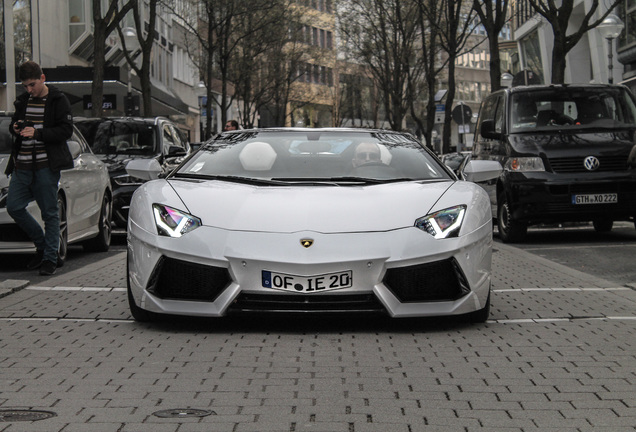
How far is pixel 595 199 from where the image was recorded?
14.1 m

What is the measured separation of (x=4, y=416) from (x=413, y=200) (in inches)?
119

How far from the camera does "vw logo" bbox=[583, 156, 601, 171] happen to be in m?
14.2

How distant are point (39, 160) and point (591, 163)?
24.4 ft

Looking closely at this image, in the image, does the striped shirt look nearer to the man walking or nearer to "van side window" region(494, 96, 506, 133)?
the man walking

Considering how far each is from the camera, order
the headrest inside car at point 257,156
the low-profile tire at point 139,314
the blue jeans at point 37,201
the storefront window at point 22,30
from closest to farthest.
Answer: the low-profile tire at point 139,314 → the headrest inside car at point 257,156 → the blue jeans at point 37,201 → the storefront window at point 22,30

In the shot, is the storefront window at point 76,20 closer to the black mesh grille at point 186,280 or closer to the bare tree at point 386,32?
the bare tree at point 386,32

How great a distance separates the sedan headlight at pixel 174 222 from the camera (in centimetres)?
637

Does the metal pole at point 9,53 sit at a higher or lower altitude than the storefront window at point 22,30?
lower

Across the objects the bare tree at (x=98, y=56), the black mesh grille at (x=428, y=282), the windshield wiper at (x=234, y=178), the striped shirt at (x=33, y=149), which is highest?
the bare tree at (x=98, y=56)

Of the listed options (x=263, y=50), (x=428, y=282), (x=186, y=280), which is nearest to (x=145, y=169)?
(x=186, y=280)

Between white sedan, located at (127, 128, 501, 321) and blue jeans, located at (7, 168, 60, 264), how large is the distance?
3.39 metres

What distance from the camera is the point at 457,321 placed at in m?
6.78

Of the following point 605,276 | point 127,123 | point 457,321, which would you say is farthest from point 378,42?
point 457,321

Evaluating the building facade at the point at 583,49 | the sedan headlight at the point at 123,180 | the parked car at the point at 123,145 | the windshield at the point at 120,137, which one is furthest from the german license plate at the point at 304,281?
the building facade at the point at 583,49
